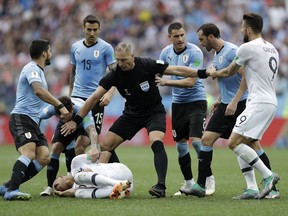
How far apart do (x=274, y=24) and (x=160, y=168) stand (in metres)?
17.7

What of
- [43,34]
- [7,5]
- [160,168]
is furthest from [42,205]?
[7,5]

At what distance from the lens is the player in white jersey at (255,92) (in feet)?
36.8

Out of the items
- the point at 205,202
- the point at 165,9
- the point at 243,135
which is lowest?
the point at 205,202

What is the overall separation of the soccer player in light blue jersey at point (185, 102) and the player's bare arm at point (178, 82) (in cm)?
51

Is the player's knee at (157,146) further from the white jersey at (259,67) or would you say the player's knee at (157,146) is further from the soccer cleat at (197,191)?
the white jersey at (259,67)

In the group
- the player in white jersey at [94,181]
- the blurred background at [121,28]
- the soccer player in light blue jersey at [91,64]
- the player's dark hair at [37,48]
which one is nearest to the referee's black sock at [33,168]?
the player in white jersey at [94,181]

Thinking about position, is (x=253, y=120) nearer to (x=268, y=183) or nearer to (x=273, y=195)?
(x=268, y=183)

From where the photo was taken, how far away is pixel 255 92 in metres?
11.3

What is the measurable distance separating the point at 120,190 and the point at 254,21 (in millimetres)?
3194

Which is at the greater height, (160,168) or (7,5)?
(7,5)

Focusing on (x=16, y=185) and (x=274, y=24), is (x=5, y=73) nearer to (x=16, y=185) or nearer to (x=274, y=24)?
(x=274, y=24)

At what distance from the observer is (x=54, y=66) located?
96.1 feet

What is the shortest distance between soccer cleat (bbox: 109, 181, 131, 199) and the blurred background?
14.7 metres

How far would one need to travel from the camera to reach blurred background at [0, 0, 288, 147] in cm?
2700
